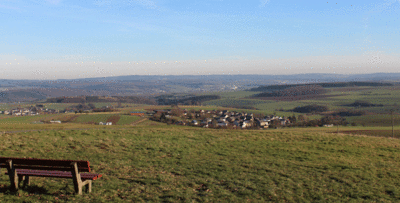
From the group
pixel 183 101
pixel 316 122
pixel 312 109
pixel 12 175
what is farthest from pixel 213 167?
pixel 183 101

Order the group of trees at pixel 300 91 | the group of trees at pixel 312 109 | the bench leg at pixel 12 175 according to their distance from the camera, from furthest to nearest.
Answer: the group of trees at pixel 300 91
the group of trees at pixel 312 109
the bench leg at pixel 12 175

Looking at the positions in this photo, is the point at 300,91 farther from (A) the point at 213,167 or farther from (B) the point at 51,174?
(B) the point at 51,174

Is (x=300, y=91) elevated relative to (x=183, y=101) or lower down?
elevated

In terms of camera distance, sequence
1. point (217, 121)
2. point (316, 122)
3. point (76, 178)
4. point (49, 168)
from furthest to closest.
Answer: point (217, 121), point (316, 122), point (49, 168), point (76, 178)

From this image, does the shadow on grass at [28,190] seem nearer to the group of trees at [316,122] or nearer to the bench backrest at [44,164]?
the bench backrest at [44,164]

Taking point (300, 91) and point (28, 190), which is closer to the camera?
point (28, 190)

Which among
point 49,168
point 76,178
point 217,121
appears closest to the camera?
point 76,178

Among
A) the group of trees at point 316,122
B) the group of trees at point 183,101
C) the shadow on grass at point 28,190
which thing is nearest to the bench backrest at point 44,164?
the shadow on grass at point 28,190

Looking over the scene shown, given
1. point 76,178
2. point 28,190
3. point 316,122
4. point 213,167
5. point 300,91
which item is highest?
point 76,178
